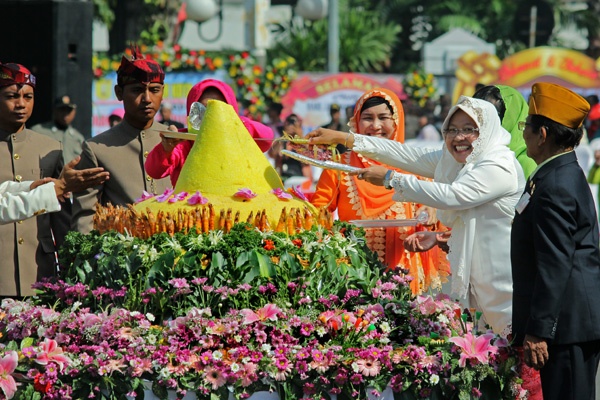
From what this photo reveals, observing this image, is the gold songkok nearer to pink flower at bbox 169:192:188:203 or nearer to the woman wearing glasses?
the woman wearing glasses

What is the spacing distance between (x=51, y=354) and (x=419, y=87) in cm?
1877

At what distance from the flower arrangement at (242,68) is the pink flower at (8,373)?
1479cm

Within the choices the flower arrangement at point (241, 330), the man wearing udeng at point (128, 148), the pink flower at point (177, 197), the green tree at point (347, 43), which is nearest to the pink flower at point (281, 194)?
the flower arrangement at point (241, 330)

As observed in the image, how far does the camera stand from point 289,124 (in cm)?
1480

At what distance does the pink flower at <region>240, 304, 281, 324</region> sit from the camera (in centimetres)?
458

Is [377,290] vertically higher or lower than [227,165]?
lower

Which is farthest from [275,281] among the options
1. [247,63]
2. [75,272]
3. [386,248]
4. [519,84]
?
[519,84]

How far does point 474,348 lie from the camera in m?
4.59

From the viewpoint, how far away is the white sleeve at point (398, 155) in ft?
19.7

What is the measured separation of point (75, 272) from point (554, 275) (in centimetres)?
206

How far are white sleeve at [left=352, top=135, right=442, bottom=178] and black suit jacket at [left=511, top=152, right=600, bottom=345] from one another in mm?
1273

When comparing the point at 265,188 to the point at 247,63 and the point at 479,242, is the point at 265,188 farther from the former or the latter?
the point at 247,63

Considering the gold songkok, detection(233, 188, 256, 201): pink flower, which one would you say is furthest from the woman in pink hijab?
the gold songkok

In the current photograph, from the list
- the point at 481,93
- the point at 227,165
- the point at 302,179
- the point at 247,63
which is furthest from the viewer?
the point at 247,63
